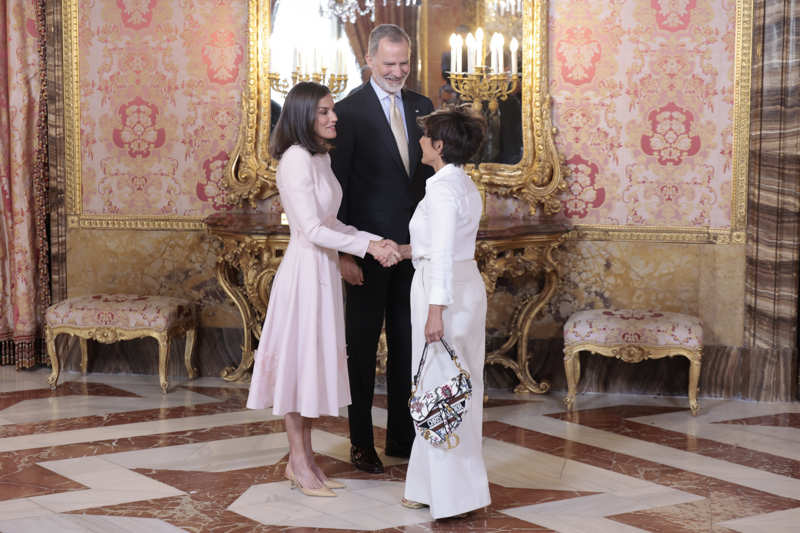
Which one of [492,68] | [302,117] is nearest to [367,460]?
[302,117]

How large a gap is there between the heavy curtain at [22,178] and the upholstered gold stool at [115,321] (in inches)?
20.8

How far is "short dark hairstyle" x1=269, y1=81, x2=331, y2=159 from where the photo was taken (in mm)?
3691

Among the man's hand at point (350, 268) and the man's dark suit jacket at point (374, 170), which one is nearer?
the man's hand at point (350, 268)

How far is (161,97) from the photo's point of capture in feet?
20.0

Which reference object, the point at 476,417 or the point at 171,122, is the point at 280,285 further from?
the point at 171,122

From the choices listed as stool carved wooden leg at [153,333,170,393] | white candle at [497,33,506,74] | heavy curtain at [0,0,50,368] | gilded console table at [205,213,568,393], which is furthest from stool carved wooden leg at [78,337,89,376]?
white candle at [497,33,506,74]

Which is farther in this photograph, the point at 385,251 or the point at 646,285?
the point at 646,285

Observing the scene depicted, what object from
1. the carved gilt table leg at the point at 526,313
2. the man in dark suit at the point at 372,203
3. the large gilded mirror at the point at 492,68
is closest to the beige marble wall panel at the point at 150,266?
the large gilded mirror at the point at 492,68

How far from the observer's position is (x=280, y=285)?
3.76 m

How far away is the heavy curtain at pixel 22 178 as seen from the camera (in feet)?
20.1

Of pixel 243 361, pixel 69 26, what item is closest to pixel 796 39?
pixel 243 361

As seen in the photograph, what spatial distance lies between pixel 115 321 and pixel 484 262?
2.05m

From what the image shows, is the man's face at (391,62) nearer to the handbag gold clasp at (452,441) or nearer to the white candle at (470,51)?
the handbag gold clasp at (452,441)

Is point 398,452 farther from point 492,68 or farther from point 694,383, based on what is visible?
point 492,68
